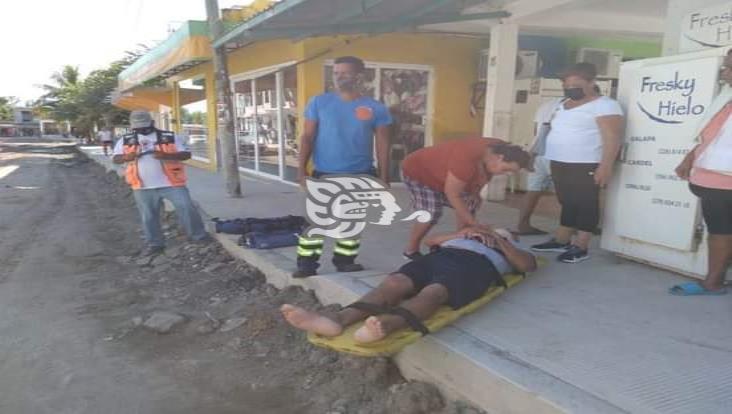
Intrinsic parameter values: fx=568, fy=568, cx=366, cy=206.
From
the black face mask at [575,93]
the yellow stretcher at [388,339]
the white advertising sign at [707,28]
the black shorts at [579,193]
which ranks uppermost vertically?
the white advertising sign at [707,28]

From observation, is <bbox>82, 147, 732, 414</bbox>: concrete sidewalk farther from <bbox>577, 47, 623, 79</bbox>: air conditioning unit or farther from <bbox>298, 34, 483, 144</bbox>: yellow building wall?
<bbox>577, 47, 623, 79</bbox>: air conditioning unit

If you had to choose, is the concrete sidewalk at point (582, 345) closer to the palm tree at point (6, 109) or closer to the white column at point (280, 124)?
the white column at point (280, 124)

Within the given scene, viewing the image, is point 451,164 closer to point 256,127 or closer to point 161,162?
point 161,162

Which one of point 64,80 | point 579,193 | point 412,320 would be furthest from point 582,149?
point 64,80

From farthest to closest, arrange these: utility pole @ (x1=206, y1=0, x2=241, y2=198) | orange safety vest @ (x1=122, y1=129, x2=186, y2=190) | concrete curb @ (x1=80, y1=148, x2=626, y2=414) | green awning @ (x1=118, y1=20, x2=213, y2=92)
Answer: green awning @ (x1=118, y1=20, x2=213, y2=92) → utility pole @ (x1=206, y1=0, x2=241, y2=198) → orange safety vest @ (x1=122, y1=129, x2=186, y2=190) → concrete curb @ (x1=80, y1=148, x2=626, y2=414)

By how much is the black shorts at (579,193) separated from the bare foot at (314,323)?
263 cm

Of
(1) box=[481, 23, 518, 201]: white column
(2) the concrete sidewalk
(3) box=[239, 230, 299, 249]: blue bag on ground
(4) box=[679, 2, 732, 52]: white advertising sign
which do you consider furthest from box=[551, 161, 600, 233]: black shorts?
(1) box=[481, 23, 518, 201]: white column

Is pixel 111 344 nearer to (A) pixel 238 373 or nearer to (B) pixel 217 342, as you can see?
(B) pixel 217 342

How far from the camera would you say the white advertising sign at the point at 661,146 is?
3.99 metres

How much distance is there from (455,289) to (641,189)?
6.85ft

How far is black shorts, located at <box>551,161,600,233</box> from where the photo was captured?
4.57 meters

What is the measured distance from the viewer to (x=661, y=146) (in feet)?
13.9

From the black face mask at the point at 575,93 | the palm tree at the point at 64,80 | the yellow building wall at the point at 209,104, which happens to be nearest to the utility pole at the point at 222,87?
the yellow building wall at the point at 209,104

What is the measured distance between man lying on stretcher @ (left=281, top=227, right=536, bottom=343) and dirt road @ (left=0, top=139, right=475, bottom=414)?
45 cm
